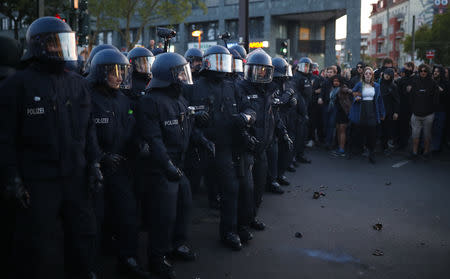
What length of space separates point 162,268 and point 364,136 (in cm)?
802

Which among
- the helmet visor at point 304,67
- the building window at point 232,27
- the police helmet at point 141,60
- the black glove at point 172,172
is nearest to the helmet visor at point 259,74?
the police helmet at point 141,60

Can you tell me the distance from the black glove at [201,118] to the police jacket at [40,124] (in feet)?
4.51

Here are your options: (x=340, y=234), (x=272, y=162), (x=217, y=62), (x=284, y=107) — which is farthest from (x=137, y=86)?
(x=284, y=107)

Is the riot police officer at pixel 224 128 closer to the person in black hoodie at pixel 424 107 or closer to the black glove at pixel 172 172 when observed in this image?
the black glove at pixel 172 172

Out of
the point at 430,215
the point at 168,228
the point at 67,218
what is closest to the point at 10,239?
the point at 67,218

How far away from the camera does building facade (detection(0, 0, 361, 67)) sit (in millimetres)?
38688

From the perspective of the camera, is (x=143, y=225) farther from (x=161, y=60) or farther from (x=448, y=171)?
(x=448, y=171)

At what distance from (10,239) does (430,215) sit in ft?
17.1

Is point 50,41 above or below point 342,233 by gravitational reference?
above

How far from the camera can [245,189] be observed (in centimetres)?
516

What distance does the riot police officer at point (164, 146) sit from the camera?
13.4 ft

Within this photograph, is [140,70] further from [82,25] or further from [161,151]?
[82,25]

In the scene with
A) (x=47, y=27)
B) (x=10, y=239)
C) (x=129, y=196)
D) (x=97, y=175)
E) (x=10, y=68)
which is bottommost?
(x=10, y=239)

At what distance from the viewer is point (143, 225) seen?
18.4 feet
